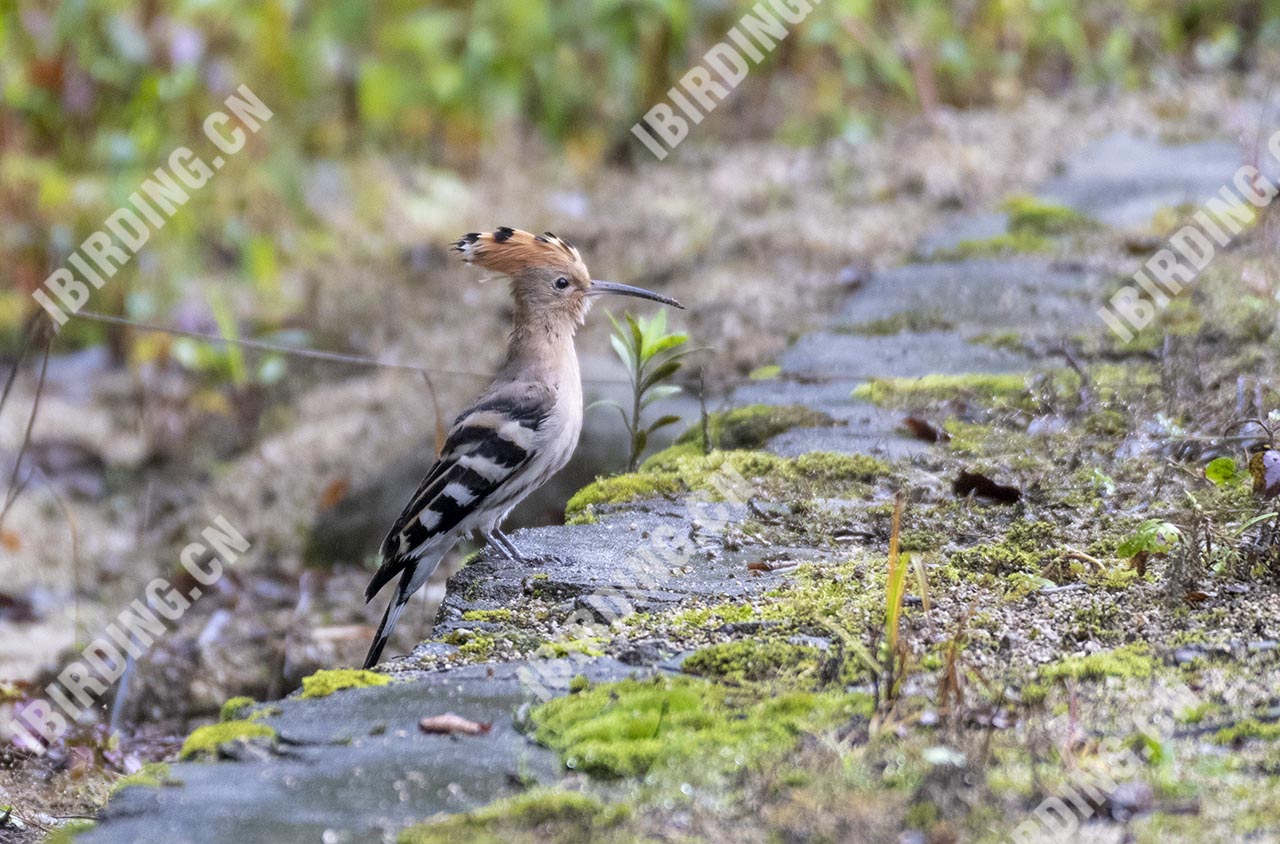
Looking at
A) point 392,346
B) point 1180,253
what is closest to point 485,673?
point 1180,253

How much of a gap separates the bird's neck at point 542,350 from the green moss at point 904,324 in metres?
1.36

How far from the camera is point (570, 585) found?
3.03m

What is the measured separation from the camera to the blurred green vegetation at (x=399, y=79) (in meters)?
6.66

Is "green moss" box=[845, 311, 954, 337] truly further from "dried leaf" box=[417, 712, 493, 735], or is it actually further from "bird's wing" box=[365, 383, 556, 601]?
"dried leaf" box=[417, 712, 493, 735]

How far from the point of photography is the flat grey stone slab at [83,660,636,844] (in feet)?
6.62

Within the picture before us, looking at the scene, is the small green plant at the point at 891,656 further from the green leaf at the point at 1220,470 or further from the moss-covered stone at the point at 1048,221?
the moss-covered stone at the point at 1048,221

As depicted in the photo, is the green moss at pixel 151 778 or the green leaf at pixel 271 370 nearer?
Result: the green moss at pixel 151 778

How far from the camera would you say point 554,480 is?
15.9ft

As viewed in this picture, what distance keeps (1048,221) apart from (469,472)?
10.3ft

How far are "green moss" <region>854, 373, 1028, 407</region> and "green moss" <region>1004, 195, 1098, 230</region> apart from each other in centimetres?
166

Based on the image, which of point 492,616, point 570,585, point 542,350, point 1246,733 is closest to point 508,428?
point 542,350

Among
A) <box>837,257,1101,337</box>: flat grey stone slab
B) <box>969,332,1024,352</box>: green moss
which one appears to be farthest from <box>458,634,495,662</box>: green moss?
<box>837,257,1101,337</box>: flat grey stone slab

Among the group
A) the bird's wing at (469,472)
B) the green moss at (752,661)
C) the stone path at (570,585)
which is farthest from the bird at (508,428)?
the green moss at (752,661)

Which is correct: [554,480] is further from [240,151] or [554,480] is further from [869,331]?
[240,151]
